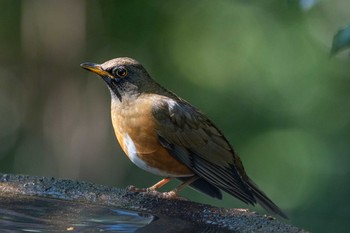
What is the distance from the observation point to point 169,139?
16.1 feet

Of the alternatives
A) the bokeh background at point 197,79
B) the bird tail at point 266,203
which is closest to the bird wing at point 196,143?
the bird tail at point 266,203

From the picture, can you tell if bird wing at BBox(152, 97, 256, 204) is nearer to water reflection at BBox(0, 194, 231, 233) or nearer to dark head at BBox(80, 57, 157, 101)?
dark head at BBox(80, 57, 157, 101)

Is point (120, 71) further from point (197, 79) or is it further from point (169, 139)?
point (197, 79)

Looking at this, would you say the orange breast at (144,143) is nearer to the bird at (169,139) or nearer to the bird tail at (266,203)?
the bird at (169,139)

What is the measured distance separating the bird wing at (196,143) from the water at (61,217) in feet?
3.11

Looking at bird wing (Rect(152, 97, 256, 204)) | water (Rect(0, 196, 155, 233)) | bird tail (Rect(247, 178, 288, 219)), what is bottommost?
bird tail (Rect(247, 178, 288, 219))

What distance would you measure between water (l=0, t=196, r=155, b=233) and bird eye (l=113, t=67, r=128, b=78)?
1206mm

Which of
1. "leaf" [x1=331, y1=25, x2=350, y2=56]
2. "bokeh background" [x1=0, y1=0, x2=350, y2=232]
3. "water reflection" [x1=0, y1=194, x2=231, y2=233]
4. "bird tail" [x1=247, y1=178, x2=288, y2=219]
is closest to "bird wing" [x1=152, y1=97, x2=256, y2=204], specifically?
"bird tail" [x1=247, y1=178, x2=288, y2=219]

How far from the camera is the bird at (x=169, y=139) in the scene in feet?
15.8

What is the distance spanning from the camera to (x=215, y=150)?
16.4 feet

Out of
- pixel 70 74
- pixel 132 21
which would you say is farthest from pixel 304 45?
pixel 70 74

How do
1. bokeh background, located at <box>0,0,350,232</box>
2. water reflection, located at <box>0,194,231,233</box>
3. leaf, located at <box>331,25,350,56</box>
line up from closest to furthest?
1. leaf, located at <box>331,25,350,56</box>
2. water reflection, located at <box>0,194,231,233</box>
3. bokeh background, located at <box>0,0,350,232</box>

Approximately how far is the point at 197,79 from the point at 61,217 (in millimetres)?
6117

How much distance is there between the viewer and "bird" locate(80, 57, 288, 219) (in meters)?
4.81
